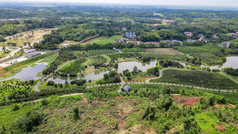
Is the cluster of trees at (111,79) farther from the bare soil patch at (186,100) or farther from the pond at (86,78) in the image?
the bare soil patch at (186,100)

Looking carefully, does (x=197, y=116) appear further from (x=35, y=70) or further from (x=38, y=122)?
(x=35, y=70)

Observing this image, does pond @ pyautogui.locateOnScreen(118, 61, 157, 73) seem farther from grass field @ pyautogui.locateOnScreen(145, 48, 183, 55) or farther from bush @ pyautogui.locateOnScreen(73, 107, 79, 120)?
bush @ pyautogui.locateOnScreen(73, 107, 79, 120)

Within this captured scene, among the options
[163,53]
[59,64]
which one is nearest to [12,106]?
[59,64]

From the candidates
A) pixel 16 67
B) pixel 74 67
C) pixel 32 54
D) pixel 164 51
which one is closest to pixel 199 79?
pixel 164 51

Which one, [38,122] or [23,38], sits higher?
[23,38]

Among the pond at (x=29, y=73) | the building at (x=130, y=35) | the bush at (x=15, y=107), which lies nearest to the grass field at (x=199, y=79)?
the bush at (x=15, y=107)

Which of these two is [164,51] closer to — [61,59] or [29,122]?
[61,59]
